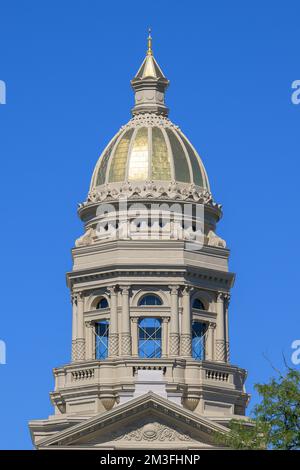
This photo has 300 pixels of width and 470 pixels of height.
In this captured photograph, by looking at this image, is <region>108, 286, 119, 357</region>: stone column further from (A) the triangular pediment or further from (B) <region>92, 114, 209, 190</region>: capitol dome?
(A) the triangular pediment

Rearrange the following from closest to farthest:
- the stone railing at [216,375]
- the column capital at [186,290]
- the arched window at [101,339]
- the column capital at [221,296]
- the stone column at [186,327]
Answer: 1. the stone railing at [216,375]
2. the stone column at [186,327]
3. the column capital at [186,290]
4. the arched window at [101,339]
5. the column capital at [221,296]

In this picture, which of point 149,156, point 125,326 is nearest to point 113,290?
point 125,326

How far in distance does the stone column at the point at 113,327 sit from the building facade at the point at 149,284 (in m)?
0.05

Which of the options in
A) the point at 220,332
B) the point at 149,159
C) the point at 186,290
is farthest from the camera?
the point at 149,159

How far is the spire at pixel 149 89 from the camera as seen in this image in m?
154

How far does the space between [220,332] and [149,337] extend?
396cm

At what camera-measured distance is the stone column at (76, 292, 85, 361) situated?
481 ft

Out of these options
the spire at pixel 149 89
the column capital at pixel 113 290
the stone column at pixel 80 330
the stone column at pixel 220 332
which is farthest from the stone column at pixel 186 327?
the spire at pixel 149 89

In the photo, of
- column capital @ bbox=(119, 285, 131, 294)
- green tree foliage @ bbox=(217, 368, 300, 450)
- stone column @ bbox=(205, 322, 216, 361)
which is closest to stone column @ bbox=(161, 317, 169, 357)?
column capital @ bbox=(119, 285, 131, 294)

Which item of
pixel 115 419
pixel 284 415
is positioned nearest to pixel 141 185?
pixel 115 419

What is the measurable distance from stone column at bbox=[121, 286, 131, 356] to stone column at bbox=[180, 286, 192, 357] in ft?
9.29

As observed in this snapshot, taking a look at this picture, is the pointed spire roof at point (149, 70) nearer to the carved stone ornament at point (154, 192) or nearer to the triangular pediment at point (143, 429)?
the carved stone ornament at point (154, 192)

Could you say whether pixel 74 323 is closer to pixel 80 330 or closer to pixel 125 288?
pixel 80 330

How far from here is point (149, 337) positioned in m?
146
